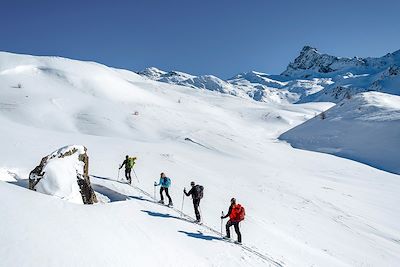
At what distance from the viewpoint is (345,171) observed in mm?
35844

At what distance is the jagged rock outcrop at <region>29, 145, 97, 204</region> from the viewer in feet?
43.8

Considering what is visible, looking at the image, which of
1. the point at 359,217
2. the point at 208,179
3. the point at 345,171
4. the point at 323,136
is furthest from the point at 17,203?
the point at 323,136

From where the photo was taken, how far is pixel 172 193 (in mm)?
19828

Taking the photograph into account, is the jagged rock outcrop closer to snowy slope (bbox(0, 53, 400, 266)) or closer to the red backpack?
snowy slope (bbox(0, 53, 400, 266))

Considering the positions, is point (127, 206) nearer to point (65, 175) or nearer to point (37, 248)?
point (65, 175)

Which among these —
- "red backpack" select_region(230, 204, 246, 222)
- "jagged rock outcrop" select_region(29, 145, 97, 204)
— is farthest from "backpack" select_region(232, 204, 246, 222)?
"jagged rock outcrop" select_region(29, 145, 97, 204)

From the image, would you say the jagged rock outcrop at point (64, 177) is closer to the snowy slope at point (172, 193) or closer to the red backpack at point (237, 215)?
the snowy slope at point (172, 193)

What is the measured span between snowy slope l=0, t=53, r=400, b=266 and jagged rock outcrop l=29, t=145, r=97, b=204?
4.48ft

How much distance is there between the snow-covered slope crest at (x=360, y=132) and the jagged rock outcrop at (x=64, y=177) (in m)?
32.9

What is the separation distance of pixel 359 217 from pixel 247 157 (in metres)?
15.1

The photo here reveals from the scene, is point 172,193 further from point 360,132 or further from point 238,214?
point 360,132

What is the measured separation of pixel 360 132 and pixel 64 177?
139 ft

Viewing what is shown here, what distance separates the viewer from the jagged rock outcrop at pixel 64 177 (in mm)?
13336

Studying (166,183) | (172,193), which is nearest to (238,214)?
(166,183)
